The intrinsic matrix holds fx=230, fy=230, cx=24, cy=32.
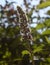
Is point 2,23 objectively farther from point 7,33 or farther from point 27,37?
point 27,37

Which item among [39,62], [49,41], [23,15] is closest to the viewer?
[23,15]

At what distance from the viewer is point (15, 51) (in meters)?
3.70

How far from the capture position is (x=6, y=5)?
5.12 meters

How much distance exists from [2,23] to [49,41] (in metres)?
2.95

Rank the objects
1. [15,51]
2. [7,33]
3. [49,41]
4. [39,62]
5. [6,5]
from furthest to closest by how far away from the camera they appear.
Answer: [6,5] < [7,33] < [15,51] < [39,62] < [49,41]

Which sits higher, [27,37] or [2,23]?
[2,23]

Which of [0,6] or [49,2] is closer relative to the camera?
[49,2]

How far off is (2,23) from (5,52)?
1245 mm

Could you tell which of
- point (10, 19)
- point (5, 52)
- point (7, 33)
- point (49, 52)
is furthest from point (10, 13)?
point (49, 52)

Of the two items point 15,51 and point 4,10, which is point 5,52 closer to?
point 15,51

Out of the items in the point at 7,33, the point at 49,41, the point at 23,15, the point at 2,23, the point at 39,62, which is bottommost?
the point at 39,62

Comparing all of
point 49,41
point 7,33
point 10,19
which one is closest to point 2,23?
point 10,19

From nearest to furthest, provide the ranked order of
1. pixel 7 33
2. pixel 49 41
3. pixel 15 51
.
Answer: pixel 49 41
pixel 15 51
pixel 7 33

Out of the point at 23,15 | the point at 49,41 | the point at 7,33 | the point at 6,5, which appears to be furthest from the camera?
the point at 6,5
